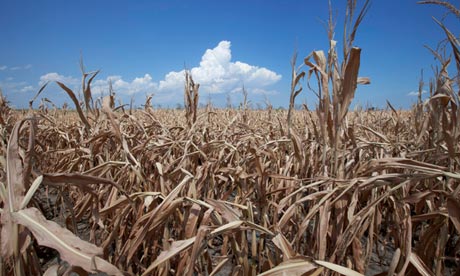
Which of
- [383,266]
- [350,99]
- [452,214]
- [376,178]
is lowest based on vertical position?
[383,266]

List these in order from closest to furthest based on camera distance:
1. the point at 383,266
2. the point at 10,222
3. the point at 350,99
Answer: the point at 10,222
the point at 350,99
the point at 383,266

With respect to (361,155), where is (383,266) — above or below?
below

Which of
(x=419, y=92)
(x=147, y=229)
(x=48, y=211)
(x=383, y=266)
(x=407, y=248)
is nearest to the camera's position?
(x=407, y=248)

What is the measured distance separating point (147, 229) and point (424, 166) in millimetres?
1087

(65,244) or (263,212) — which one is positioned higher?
(65,244)

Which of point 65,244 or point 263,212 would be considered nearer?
point 65,244

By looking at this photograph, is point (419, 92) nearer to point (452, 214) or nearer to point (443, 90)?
point (443, 90)

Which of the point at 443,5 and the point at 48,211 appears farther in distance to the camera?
the point at 48,211

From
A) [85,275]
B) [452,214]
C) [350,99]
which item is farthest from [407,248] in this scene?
[85,275]

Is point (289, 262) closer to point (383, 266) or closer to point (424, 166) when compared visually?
point (424, 166)

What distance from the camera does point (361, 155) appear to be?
6.38 feet

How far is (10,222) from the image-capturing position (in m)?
0.68

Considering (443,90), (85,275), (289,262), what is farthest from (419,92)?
(85,275)

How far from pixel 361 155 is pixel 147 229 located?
1571 mm
